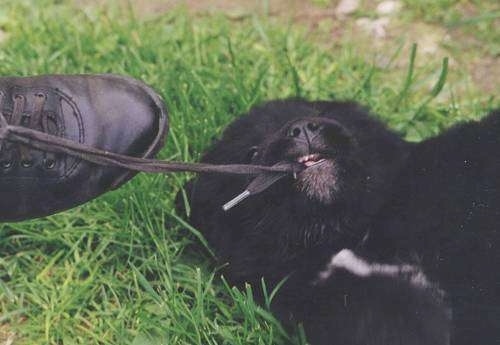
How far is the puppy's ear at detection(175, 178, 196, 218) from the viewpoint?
9.04 feet

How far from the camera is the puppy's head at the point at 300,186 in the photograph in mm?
2447

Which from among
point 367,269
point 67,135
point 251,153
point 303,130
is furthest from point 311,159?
point 67,135

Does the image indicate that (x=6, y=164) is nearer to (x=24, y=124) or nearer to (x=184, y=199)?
(x=24, y=124)

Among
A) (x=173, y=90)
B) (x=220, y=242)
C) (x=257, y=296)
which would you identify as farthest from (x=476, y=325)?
(x=173, y=90)

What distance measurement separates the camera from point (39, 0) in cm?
372

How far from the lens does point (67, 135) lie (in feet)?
8.20

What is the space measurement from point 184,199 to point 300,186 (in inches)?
19.7

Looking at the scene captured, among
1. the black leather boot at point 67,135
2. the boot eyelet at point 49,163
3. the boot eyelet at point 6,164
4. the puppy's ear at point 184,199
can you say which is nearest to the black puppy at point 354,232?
the puppy's ear at point 184,199

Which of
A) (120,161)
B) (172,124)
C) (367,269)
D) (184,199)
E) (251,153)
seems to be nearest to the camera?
(120,161)

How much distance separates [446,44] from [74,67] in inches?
61.1

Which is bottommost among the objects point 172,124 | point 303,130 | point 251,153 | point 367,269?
point 367,269

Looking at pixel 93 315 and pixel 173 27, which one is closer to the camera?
pixel 93 315

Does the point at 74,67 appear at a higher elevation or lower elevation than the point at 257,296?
higher

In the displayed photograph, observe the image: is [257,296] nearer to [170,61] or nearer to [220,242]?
[220,242]
